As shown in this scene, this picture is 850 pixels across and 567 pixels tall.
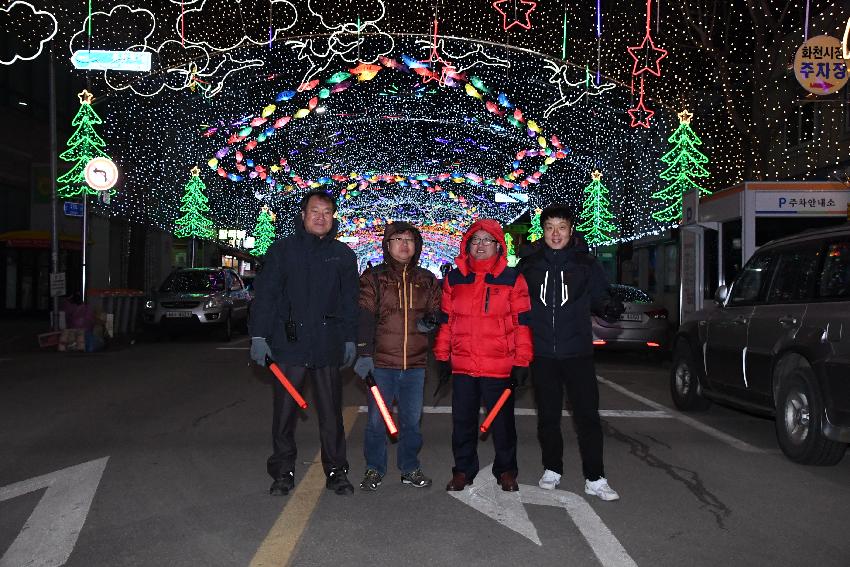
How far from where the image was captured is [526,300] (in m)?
5.64

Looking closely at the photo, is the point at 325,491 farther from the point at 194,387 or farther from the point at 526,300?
the point at 194,387

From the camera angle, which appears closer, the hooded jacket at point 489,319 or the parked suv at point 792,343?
the hooded jacket at point 489,319

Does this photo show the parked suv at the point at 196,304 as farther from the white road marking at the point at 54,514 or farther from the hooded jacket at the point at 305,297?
the hooded jacket at the point at 305,297

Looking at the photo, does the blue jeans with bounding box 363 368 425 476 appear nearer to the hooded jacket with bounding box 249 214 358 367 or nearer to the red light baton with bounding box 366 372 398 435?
the red light baton with bounding box 366 372 398 435

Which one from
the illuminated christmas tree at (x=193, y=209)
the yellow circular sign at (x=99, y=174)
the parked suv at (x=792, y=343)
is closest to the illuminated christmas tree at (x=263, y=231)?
the illuminated christmas tree at (x=193, y=209)

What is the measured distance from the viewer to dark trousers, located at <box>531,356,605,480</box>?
5.73 metres

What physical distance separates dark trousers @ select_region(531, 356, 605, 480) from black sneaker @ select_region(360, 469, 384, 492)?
1.22 metres

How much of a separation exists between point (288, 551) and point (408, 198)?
44568mm

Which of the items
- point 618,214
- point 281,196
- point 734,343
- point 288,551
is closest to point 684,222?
point 734,343

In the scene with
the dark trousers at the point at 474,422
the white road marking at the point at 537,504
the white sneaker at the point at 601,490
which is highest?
the dark trousers at the point at 474,422

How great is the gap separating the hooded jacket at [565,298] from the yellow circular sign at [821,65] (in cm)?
1094

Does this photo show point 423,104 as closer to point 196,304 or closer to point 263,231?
point 196,304

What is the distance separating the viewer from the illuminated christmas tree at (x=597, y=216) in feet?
115

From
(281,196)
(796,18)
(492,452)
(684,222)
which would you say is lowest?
(492,452)
